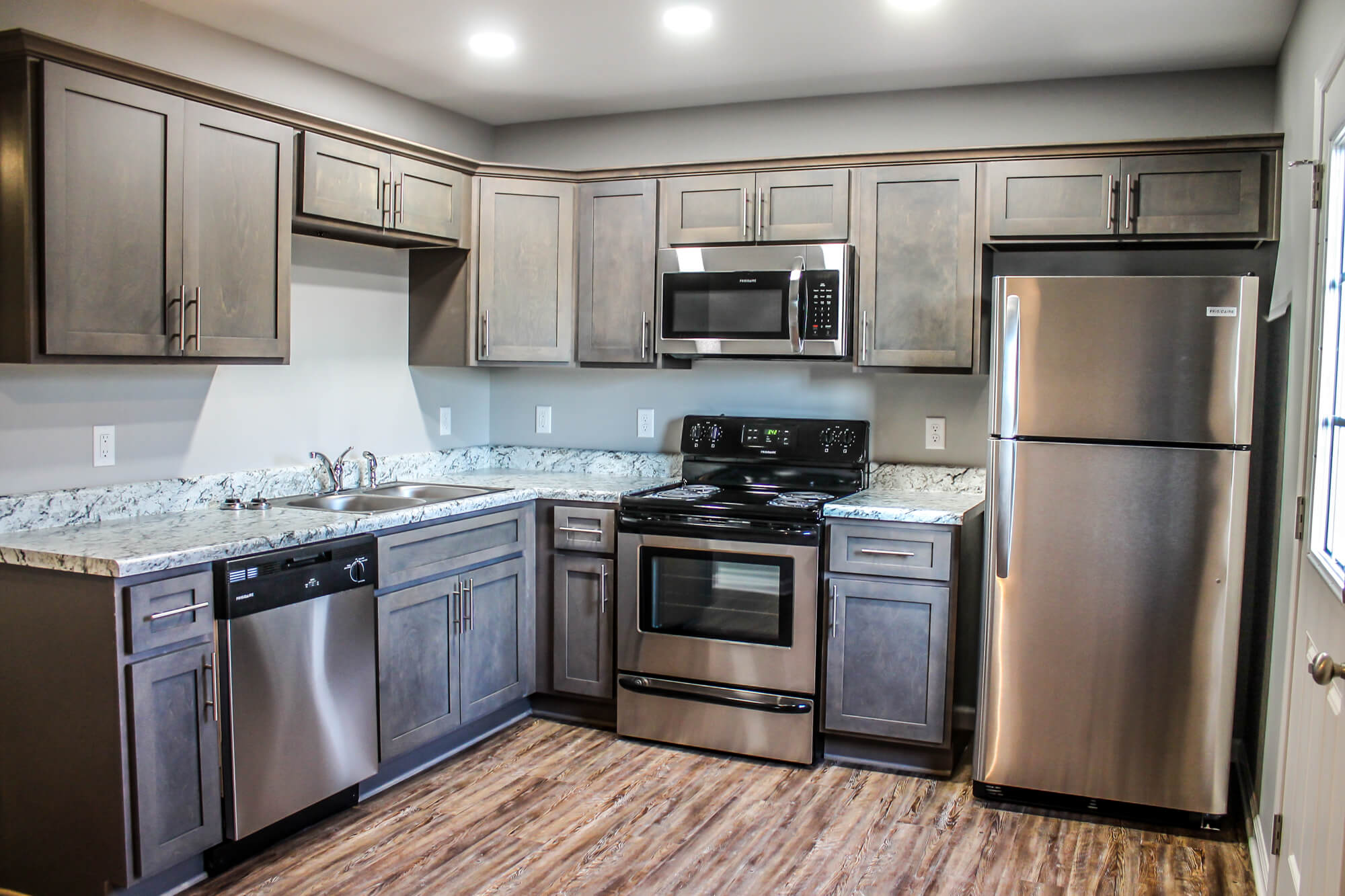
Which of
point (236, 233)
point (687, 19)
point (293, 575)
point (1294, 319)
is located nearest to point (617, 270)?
point (687, 19)

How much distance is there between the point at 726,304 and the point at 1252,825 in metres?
2.36

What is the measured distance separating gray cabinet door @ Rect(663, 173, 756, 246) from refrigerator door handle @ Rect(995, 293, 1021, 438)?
1122 millimetres

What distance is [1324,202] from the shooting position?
232 cm

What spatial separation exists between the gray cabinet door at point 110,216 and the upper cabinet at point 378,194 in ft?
1.64

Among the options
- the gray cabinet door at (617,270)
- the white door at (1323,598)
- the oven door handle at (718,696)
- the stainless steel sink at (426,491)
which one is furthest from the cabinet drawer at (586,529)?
the white door at (1323,598)

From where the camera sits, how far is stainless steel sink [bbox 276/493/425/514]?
11.4 ft

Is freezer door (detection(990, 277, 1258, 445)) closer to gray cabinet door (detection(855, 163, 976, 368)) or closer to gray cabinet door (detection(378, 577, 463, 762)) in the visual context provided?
gray cabinet door (detection(855, 163, 976, 368))

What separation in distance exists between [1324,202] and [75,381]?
3254 millimetres

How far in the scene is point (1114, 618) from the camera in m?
2.99

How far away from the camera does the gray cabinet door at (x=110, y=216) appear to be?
8.18 feet

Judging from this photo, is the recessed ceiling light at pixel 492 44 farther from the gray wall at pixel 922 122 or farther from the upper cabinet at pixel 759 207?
the gray wall at pixel 922 122

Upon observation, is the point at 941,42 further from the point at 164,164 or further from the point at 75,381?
the point at 75,381

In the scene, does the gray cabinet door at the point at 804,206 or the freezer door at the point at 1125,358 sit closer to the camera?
the freezer door at the point at 1125,358

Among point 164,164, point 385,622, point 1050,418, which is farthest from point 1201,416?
point 164,164
